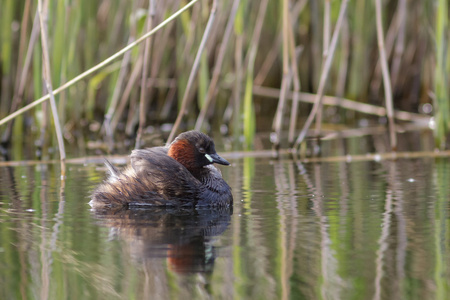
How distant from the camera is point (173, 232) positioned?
3379 mm

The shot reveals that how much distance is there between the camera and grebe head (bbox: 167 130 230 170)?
14.4 ft

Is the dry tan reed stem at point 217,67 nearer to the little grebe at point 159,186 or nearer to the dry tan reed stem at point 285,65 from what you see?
the dry tan reed stem at point 285,65

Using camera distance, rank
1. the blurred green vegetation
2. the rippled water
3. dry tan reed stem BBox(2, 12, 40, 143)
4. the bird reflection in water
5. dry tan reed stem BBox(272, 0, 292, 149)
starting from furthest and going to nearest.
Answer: the blurred green vegetation, dry tan reed stem BBox(2, 12, 40, 143), dry tan reed stem BBox(272, 0, 292, 149), the bird reflection in water, the rippled water

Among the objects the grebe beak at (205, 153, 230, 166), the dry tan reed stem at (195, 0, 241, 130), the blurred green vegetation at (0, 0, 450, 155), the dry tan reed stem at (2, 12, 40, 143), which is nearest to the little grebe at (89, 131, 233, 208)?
the grebe beak at (205, 153, 230, 166)

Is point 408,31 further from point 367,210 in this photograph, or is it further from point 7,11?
point 367,210

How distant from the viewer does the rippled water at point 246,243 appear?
2477 millimetres

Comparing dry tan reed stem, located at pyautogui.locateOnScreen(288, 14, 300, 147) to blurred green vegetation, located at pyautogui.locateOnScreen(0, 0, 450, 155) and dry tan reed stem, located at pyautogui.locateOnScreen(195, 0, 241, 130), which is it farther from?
dry tan reed stem, located at pyautogui.locateOnScreen(195, 0, 241, 130)

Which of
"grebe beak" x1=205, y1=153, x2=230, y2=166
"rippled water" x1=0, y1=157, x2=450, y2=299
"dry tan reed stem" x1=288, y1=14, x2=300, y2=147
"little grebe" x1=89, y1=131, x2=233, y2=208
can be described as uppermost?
"dry tan reed stem" x1=288, y1=14, x2=300, y2=147

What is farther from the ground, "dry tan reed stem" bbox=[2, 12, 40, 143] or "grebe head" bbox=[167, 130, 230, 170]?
"dry tan reed stem" bbox=[2, 12, 40, 143]

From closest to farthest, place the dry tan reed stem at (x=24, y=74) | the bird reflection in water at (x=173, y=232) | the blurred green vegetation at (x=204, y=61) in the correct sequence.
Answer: the bird reflection in water at (x=173, y=232), the dry tan reed stem at (x=24, y=74), the blurred green vegetation at (x=204, y=61)

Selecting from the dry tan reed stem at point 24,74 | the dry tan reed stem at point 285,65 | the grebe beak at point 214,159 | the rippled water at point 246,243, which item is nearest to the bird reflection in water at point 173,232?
the rippled water at point 246,243

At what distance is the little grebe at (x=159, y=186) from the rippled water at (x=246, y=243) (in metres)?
0.13

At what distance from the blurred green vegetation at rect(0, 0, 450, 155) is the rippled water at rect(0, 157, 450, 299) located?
53.0 inches

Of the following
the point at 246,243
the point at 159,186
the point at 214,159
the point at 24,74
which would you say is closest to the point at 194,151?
the point at 214,159
